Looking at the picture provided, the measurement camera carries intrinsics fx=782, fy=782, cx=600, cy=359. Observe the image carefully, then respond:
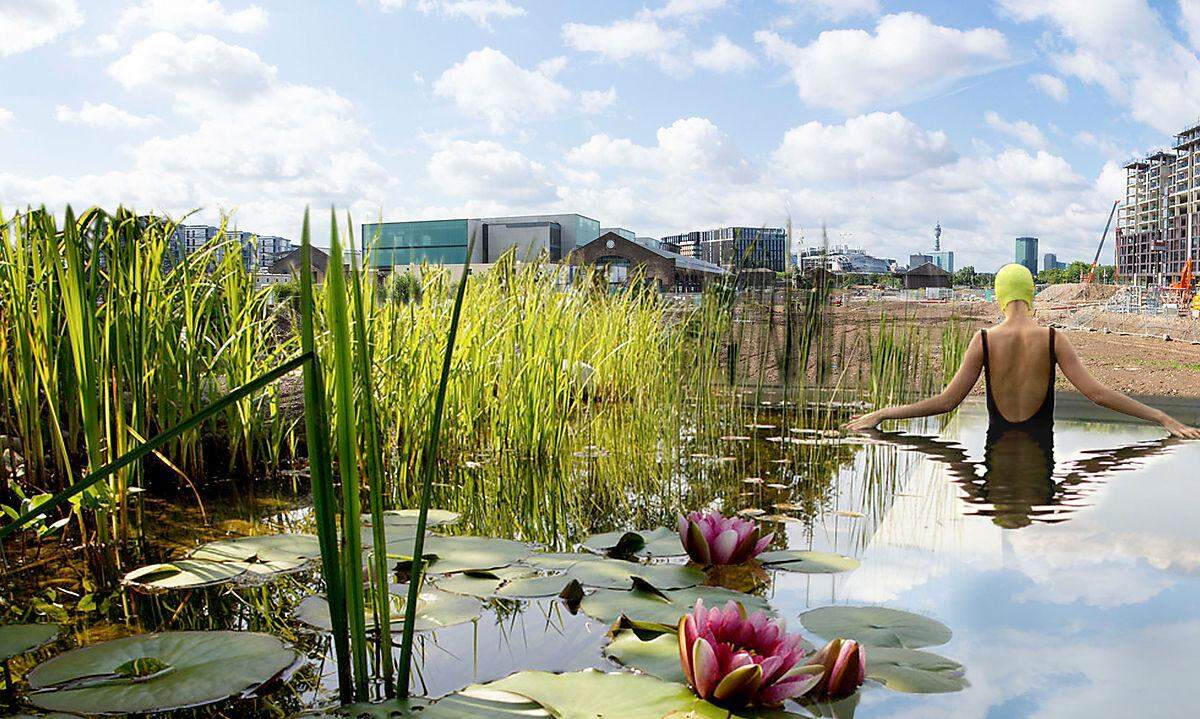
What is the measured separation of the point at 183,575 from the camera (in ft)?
4.29

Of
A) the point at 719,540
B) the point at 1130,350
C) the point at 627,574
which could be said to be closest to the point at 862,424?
the point at 719,540

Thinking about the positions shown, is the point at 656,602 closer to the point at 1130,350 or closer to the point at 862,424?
the point at 862,424

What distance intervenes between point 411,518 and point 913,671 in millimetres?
1097

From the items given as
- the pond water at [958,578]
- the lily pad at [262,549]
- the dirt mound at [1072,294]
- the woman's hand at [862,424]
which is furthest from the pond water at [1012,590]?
the dirt mound at [1072,294]

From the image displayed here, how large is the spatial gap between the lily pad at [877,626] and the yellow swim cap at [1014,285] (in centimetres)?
173

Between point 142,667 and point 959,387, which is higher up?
point 959,387

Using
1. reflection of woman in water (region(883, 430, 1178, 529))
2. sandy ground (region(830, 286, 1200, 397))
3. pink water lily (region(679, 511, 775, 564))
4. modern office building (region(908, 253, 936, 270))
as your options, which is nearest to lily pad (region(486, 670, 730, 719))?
pink water lily (region(679, 511, 775, 564))

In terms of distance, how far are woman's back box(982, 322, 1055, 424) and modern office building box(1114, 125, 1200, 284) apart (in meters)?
64.0

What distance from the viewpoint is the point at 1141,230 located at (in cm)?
6556

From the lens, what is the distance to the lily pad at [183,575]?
4.16 feet

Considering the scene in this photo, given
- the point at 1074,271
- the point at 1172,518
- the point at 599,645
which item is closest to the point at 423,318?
the point at 599,645

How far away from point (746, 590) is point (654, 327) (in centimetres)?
252

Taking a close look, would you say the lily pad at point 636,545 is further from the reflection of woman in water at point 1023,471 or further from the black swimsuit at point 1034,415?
the black swimsuit at point 1034,415

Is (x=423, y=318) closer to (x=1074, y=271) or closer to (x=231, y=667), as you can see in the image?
(x=231, y=667)
